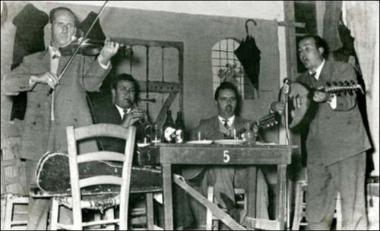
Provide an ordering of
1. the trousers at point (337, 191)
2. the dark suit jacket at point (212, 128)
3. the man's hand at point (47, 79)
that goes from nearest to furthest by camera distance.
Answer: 1. the man's hand at point (47, 79)
2. the trousers at point (337, 191)
3. the dark suit jacket at point (212, 128)

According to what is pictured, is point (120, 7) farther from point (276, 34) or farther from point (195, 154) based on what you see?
point (195, 154)

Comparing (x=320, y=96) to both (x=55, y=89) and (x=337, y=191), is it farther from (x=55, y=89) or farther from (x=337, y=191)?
(x=55, y=89)

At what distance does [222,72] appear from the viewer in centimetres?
602

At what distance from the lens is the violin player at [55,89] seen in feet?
11.2

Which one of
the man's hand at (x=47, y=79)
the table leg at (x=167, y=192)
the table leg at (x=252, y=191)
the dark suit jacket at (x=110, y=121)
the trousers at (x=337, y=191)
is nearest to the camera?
the table leg at (x=167, y=192)

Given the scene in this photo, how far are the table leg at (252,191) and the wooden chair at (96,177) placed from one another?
128cm

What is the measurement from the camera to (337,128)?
143 inches

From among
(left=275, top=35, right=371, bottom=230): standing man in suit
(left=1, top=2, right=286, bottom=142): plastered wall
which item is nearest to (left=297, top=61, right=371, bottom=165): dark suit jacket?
(left=275, top=35, right=371, bottom=230): standing man in suit

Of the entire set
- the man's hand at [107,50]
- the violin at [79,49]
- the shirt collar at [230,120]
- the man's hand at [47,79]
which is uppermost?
the violin at [79,49]

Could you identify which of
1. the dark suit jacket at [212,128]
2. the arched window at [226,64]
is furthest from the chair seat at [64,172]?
the arched window at [226,64]

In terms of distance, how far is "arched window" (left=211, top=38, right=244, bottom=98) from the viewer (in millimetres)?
5996

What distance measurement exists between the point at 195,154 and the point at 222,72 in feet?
10.7

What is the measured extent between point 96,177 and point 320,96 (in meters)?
Result: 1.71

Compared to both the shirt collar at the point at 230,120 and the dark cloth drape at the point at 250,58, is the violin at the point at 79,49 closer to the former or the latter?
the shirt collar at the point at 230,120
